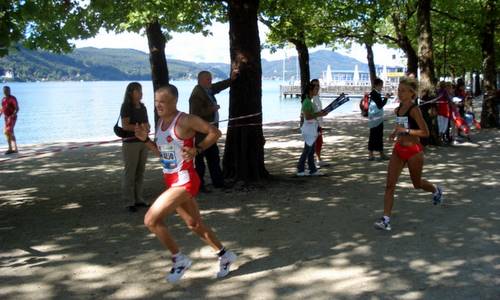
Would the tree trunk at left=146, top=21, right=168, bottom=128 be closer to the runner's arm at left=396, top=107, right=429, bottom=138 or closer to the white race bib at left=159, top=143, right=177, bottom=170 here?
the runner's arm at left=396, top=107, right=429, bottom=138

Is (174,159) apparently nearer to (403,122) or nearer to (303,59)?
(403,122)

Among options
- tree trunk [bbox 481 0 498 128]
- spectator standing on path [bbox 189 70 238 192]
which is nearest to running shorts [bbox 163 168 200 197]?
spectator standing on path [bbox 189 70 238 192]

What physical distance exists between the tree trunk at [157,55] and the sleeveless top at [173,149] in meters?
8.72

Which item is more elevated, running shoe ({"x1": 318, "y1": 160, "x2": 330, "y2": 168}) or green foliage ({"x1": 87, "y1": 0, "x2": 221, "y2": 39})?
green foliage ({"x1": 87, "y1": 0, "x2": 221, "y2": 39})

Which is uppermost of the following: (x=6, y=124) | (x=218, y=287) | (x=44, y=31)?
(x=44, y=31)

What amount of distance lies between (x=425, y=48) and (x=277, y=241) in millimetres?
9446

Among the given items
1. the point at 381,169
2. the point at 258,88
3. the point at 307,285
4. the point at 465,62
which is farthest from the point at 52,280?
the point at 465,62

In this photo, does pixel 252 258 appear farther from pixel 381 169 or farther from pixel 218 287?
pixel 381 169

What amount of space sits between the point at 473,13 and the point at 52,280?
1659 cm

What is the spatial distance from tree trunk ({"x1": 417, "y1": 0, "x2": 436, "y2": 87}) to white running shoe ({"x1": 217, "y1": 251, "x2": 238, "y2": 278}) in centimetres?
997

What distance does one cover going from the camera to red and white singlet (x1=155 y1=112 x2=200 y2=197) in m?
4.59

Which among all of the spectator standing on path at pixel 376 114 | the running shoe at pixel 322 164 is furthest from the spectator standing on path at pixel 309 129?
the spectator standing on path at pixel 376 114

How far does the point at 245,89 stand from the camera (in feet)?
28.5

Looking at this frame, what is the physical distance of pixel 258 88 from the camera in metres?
8.84
